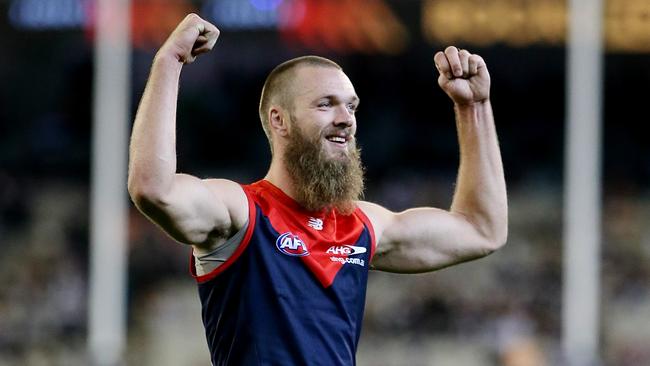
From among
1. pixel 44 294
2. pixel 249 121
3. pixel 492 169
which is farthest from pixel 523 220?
pixel 492 169

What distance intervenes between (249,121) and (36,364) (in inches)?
131

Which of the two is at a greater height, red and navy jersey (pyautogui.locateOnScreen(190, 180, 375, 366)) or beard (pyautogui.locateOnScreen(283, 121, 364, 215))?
beard (pyautogui.locateOnScreen(283, 121, 364, 215))

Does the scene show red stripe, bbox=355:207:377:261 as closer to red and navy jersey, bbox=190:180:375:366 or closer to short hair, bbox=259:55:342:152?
red and navy jersey, bbox=190:180:375:366

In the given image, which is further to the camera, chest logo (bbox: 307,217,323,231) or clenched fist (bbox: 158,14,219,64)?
chest logo (bbox: 307,217,323,231)

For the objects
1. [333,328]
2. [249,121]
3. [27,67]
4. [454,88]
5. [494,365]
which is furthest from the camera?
[27,67]

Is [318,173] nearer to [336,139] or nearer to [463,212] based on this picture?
[336,139]

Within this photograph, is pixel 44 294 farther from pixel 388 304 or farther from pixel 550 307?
pixel 550 307

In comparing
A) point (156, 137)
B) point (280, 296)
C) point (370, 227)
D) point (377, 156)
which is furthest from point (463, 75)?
point (377, 156)

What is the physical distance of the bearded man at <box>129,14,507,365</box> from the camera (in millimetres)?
4066

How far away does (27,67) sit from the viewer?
1648cm

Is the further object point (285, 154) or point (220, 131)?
point (220, 131)

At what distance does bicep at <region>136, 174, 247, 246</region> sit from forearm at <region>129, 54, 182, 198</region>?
48 mm

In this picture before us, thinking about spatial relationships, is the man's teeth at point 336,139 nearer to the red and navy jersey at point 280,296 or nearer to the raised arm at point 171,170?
the red and navy jersey at point 280,296

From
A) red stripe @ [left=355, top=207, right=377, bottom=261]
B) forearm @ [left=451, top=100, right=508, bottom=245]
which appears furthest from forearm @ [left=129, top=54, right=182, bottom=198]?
forearm @ [left=451, top=100, right=508, bottom=245]
